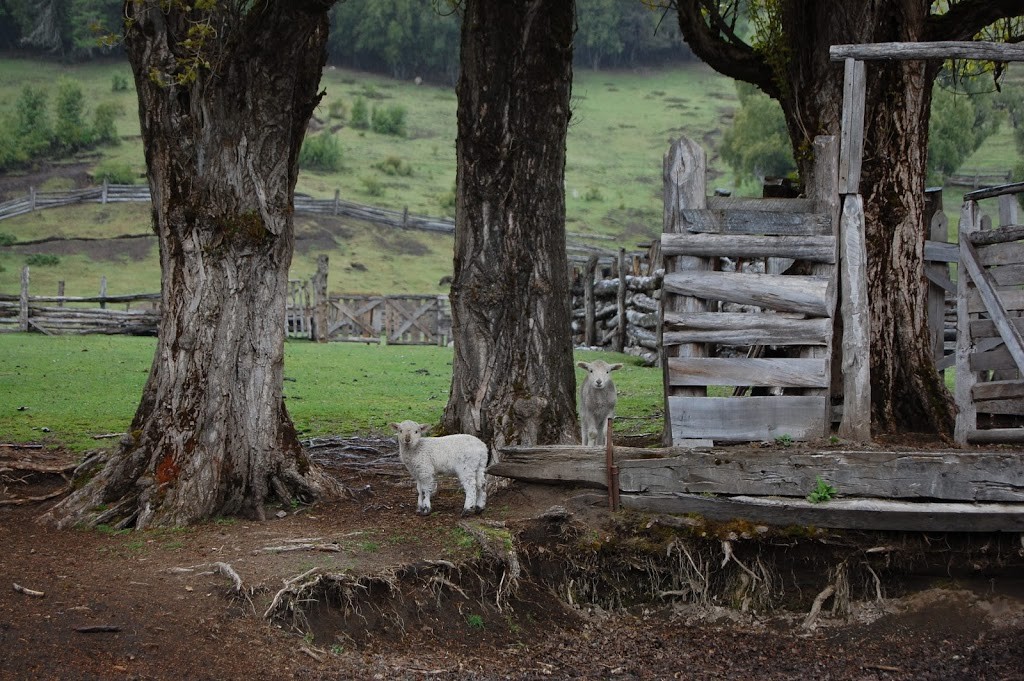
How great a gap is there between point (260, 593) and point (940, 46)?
6894 mm

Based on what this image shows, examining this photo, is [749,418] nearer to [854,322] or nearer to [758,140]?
[854,322]

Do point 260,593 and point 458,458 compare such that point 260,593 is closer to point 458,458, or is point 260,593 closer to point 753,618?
point 458,458

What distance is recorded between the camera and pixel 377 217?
57500 millimetres

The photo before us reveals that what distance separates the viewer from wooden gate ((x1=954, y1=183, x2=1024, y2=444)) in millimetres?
9398

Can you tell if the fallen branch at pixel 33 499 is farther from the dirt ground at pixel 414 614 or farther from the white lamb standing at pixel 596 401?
the white lamb standing at pixel 596 401

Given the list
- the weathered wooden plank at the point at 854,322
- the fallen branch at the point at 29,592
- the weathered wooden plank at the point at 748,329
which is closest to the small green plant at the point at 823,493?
the weathered wooden plank at the point at 854,322

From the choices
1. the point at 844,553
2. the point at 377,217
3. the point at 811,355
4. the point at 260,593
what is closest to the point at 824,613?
the point at 844,553


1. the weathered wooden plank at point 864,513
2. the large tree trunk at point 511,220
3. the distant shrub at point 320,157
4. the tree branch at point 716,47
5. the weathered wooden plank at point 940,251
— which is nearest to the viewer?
the weathered wooden plank at point 864,513

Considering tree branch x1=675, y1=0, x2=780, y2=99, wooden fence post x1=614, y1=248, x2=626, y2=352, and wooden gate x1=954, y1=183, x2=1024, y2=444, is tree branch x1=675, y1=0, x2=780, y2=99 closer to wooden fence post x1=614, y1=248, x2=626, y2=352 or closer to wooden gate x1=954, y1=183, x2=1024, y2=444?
wooden gate x1=954, y1=183, x2=1024, y2=444

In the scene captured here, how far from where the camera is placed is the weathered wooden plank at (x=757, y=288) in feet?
29.7

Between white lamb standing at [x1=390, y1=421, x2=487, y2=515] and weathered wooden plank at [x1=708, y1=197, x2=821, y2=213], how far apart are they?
287 cm

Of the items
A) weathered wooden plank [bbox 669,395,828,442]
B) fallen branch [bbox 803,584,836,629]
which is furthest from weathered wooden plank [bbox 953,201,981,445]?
fallen branch [bbox 803,584,836,629]

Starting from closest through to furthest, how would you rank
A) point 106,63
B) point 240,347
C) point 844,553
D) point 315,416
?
1. point 844,553
2. point 240,347
3. point 315,416
4. point 106,63

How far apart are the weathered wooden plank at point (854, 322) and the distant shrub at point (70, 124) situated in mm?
62074
